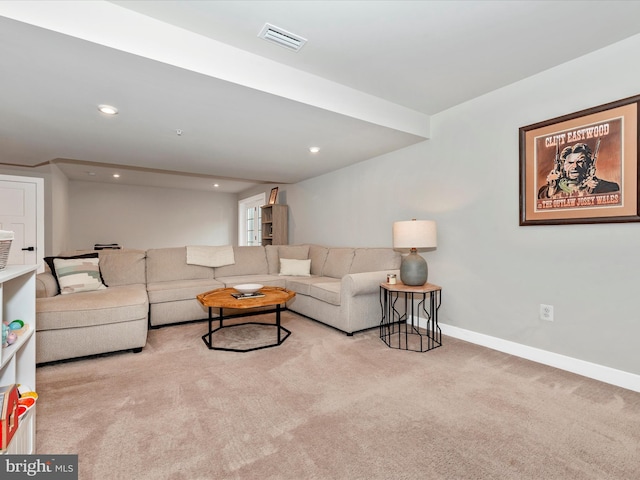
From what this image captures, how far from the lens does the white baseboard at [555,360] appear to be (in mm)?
2084

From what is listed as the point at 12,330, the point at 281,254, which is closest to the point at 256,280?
the point at 281,254

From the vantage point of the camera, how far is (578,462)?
1.39m

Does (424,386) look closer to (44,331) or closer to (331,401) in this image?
(331,401)

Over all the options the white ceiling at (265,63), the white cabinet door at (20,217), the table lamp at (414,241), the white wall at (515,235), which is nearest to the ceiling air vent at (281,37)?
the white ceiling at (265,63)

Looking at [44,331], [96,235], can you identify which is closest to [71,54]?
[44,331]

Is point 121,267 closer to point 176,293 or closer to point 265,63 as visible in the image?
point 176,293

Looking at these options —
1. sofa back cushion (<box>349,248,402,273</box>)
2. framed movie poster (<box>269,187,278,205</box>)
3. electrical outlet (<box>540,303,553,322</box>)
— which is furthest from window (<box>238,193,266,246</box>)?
electrical outlet (<box>540,303,553,322</box>)

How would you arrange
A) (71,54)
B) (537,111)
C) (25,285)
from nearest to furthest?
(25,285) → (71,54) → (537,111)

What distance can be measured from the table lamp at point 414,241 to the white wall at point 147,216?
647 centimetres

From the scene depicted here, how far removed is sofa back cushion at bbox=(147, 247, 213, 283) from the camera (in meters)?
4.00

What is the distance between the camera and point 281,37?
202cm

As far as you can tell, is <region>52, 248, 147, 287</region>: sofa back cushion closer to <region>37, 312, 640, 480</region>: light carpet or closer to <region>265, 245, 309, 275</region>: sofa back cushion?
<region>37, 312, 640, 480</region>: light carpet

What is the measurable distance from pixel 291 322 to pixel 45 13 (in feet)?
10.4

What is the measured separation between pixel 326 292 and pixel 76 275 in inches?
99.9
